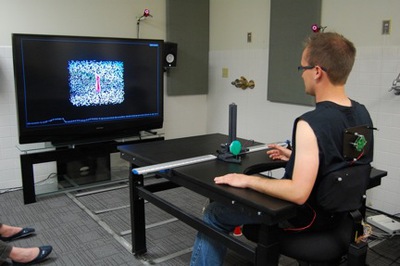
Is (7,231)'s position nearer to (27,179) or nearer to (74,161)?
(27,179)

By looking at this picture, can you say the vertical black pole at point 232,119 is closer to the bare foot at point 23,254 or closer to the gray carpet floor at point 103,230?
the gray carpet floor at point 103,230

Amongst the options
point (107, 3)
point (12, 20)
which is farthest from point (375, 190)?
point (12, 20)

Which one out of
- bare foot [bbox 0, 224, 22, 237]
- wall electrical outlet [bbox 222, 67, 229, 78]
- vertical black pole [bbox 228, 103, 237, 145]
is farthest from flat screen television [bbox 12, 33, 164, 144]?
vertical black pole [bbox 228, 103, 237, 145]

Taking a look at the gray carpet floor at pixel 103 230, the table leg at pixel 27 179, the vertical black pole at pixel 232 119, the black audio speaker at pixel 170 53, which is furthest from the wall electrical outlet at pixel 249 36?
the table leg at pixel 27 179

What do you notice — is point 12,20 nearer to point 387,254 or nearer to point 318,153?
point 318,153

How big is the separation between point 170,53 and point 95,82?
1112 mm

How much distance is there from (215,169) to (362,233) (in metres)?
0.69

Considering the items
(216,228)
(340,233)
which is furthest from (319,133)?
(216,228)

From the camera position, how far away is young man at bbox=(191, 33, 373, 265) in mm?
1353

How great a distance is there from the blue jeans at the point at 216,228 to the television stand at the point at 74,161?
2.09m

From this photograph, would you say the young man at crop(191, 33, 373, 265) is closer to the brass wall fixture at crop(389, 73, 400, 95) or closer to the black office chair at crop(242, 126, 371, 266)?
the black office chair at crop(242, 126, 371, 266)

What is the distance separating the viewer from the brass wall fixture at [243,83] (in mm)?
4164

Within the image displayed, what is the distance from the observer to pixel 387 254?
250 centimetres

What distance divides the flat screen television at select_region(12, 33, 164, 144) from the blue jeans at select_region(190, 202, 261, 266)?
2.07m
